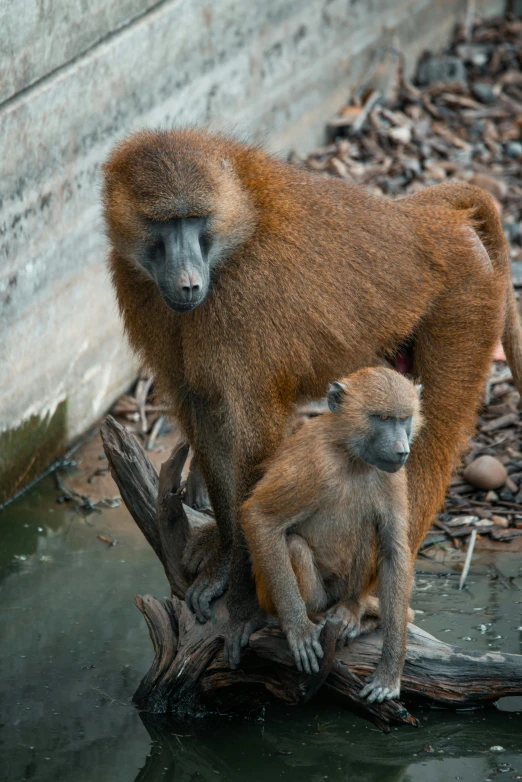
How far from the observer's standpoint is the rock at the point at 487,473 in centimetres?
735

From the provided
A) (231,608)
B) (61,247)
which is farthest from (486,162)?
(231,608)

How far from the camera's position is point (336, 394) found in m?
4.98

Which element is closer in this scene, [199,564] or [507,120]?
[199,564]

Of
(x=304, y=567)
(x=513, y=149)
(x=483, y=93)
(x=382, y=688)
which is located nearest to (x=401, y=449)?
(x=304, y=567)

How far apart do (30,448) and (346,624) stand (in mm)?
3223

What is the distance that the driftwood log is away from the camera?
518 centimetres

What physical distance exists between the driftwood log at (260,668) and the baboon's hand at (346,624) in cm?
7

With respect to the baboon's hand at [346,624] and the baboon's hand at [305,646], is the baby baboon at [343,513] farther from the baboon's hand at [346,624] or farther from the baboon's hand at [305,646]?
the baboon's hand at [346,624]

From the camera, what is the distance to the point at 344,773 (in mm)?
4938

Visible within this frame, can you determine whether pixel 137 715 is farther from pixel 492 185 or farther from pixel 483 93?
pixel 483 93

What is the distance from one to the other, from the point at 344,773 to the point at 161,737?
3.00 ft

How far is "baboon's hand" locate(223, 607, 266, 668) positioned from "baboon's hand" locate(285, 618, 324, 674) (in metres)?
0.36

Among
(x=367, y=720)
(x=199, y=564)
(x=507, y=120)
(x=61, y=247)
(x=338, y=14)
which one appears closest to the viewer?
(x=367, y=720)

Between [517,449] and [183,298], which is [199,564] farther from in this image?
[517,449]
